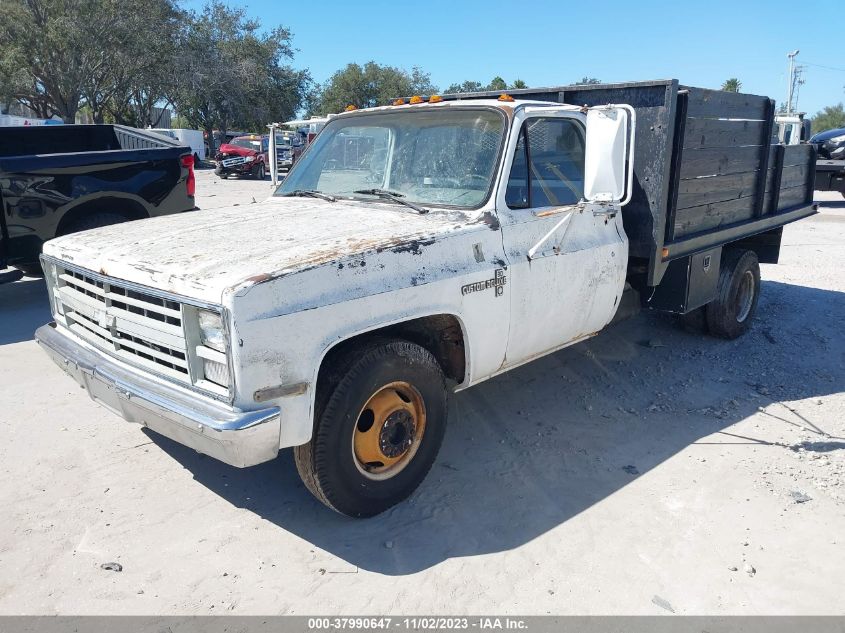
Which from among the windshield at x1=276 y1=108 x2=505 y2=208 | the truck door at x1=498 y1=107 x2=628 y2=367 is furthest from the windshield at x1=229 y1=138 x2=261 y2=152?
the truck door at x1=498 y1=107 x2=628 y2=367

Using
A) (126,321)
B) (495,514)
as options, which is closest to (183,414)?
(126,321)

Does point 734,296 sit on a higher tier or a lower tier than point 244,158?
lower

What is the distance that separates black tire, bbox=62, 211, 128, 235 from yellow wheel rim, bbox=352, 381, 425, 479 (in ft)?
16.9

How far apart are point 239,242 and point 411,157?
4.34ft

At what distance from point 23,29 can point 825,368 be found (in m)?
36.9

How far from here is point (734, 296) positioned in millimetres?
6340

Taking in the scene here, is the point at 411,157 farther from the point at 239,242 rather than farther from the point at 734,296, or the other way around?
the point at 734,296

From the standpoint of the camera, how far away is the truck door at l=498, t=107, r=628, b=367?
155 inches

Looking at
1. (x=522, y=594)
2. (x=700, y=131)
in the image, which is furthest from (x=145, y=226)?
(x=700, y=131)

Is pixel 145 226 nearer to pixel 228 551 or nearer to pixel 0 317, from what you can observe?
pixel 228 551

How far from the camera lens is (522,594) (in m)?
3.02

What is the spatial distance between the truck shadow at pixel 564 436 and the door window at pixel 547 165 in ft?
5.08
